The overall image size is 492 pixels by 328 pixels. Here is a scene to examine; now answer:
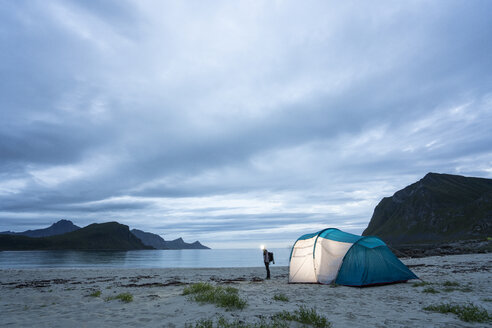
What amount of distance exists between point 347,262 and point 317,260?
6.20 ft

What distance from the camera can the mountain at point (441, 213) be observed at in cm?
13093

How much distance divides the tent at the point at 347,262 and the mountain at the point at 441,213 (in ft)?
439

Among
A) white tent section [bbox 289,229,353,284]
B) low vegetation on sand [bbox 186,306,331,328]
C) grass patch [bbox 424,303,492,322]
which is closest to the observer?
low vegetation on sand [bbox 186,306,331,328]

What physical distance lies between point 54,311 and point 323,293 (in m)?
11.5

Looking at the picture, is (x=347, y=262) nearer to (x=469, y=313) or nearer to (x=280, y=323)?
(x=469, y=313)

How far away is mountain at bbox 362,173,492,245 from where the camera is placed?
130925 millimetres

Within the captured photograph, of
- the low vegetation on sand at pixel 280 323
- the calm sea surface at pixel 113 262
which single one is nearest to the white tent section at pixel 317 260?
the low vegetation on sand at pixel 280 323

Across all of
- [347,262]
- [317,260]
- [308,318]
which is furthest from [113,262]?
[308,318]

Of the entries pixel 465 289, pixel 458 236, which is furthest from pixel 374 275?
pixel 458 236

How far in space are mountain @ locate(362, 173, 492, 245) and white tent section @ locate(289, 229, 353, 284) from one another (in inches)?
5313

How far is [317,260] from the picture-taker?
16.8 metres

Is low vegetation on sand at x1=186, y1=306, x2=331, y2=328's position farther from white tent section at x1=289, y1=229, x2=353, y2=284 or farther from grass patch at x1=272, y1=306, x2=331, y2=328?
white tent section at x1=289, y1=229, x2=353, y2=284

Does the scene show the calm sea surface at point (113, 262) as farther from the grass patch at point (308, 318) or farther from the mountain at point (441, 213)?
the mountain at point (441, 213)

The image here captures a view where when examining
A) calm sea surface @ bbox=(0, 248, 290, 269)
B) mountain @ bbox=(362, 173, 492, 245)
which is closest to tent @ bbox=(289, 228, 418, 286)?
calm sea surface @ bbox=(0, 248, 290, 269)
